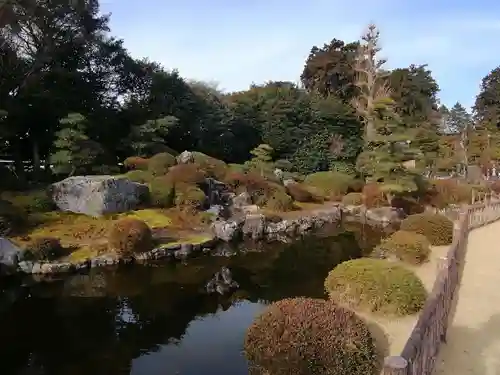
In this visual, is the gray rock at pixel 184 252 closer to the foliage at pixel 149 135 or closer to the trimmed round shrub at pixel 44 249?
the trimmed round shrub at pixel 44 249

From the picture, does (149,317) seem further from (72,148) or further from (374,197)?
(374,197)

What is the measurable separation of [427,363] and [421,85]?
39162mm

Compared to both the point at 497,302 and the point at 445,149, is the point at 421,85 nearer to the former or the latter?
the point at 445,149

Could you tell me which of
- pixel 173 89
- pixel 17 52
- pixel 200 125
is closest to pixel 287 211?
pixel 200 125

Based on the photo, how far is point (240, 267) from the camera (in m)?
12.5

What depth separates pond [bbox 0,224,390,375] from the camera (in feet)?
22.6

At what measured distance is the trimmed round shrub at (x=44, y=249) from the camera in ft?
38.5

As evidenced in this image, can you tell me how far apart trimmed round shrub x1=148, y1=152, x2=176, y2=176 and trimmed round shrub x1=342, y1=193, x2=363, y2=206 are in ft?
31.2

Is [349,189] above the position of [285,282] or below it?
above

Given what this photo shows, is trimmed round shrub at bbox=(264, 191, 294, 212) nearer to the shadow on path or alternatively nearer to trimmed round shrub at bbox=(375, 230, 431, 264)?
trimmed round shrub at bbox=(375, 230, 431, 264)

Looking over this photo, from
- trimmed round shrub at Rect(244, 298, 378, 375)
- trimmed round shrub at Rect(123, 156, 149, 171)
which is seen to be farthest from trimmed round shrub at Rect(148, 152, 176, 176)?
trimmed round shrub at Rect(244, 298, 378, 375)

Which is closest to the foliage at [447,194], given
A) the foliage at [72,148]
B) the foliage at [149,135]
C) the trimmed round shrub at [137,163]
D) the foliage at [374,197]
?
the foliage at [374,197]

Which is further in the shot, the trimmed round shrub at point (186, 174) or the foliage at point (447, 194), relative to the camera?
the foliage at point (447, 194)

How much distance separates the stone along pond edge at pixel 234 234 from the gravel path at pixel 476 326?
25.2ft
